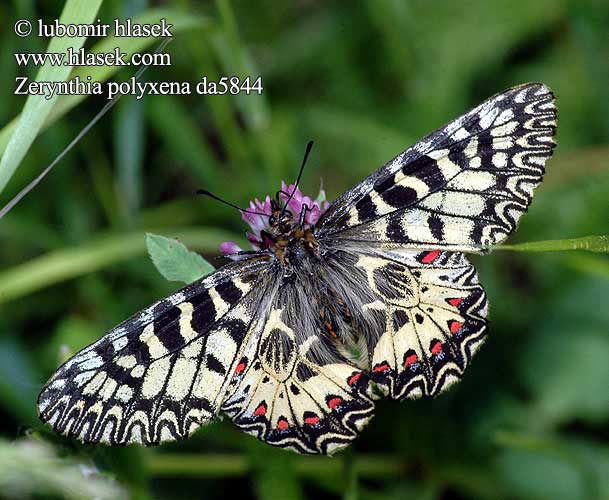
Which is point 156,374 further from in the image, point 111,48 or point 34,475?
point 111,48

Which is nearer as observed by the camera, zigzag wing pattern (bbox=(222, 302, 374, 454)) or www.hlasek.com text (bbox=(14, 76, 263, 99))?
zigzag wing pattern (bbox=(222, 302, 374, 454))

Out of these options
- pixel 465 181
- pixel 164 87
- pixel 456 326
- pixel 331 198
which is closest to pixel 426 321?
pixel 456 326

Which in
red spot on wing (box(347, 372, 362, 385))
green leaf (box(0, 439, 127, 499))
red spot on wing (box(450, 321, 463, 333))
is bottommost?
green leaf (box(0, 439, 127, 499))

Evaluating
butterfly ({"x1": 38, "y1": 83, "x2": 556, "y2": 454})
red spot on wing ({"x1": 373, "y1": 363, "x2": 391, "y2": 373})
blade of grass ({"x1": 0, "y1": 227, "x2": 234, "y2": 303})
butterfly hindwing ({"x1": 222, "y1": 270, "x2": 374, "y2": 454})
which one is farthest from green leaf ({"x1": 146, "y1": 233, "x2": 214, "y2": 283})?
blade of grass ({"x1": 0, "y1": 227, "x2": 234, "y2": 303})

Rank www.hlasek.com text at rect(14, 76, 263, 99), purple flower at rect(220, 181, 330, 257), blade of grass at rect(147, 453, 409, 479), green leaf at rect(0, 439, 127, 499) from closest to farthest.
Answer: green leaf at rect(0, 439, 127, 499)
purple flower at rect(220, 181, 330, 257)
www.hlasek.com text at rect(14, 76, 263, 99)
blade of grass at rect(147, 453, 409, 479)

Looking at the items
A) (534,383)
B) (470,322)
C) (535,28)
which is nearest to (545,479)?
(534,383)

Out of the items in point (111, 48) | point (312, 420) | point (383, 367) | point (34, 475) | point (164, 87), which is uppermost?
point (164, 87)

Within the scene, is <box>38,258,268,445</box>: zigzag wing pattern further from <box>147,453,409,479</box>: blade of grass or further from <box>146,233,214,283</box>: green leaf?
<box>147,453,409,479</box>: blade of grass
